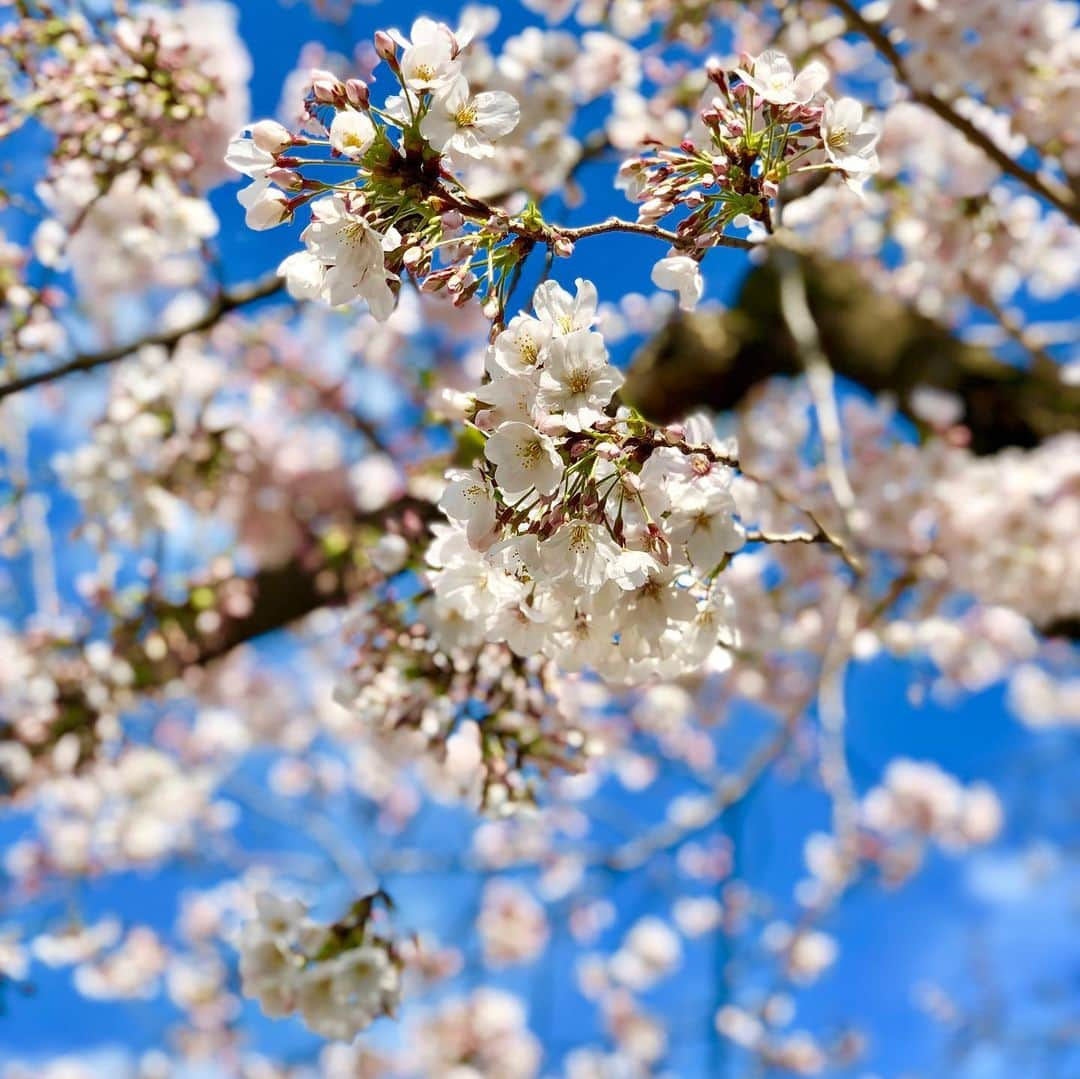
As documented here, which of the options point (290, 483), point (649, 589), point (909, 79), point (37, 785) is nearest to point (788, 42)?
point (909, 79)

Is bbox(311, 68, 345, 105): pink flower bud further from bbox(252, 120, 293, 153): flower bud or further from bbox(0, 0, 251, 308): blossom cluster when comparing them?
bbox(0, 0, 251, 308): blossom cluster

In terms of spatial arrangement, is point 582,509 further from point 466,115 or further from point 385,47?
point 385,47

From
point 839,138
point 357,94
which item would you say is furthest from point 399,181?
point 839,138

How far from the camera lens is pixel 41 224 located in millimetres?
2006

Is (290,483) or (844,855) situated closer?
(844,855)

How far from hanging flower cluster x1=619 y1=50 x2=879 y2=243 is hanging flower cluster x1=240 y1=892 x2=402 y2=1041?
3.87 ft

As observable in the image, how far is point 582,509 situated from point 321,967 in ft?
3.26

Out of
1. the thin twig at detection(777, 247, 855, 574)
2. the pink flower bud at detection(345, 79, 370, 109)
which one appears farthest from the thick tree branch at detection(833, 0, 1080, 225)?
the pink flower bud at detection(345, 79, 370, 109)

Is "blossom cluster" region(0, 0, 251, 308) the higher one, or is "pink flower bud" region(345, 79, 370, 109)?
"blossom cluster" region(0, 0, 251, 308)

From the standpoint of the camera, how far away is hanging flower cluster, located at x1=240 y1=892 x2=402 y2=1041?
1502mm

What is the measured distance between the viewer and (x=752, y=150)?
3.31 feet

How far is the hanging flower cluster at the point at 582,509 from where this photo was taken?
904mm

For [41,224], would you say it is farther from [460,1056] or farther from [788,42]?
[460,1056]

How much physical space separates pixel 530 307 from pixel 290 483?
3096 millimetres
